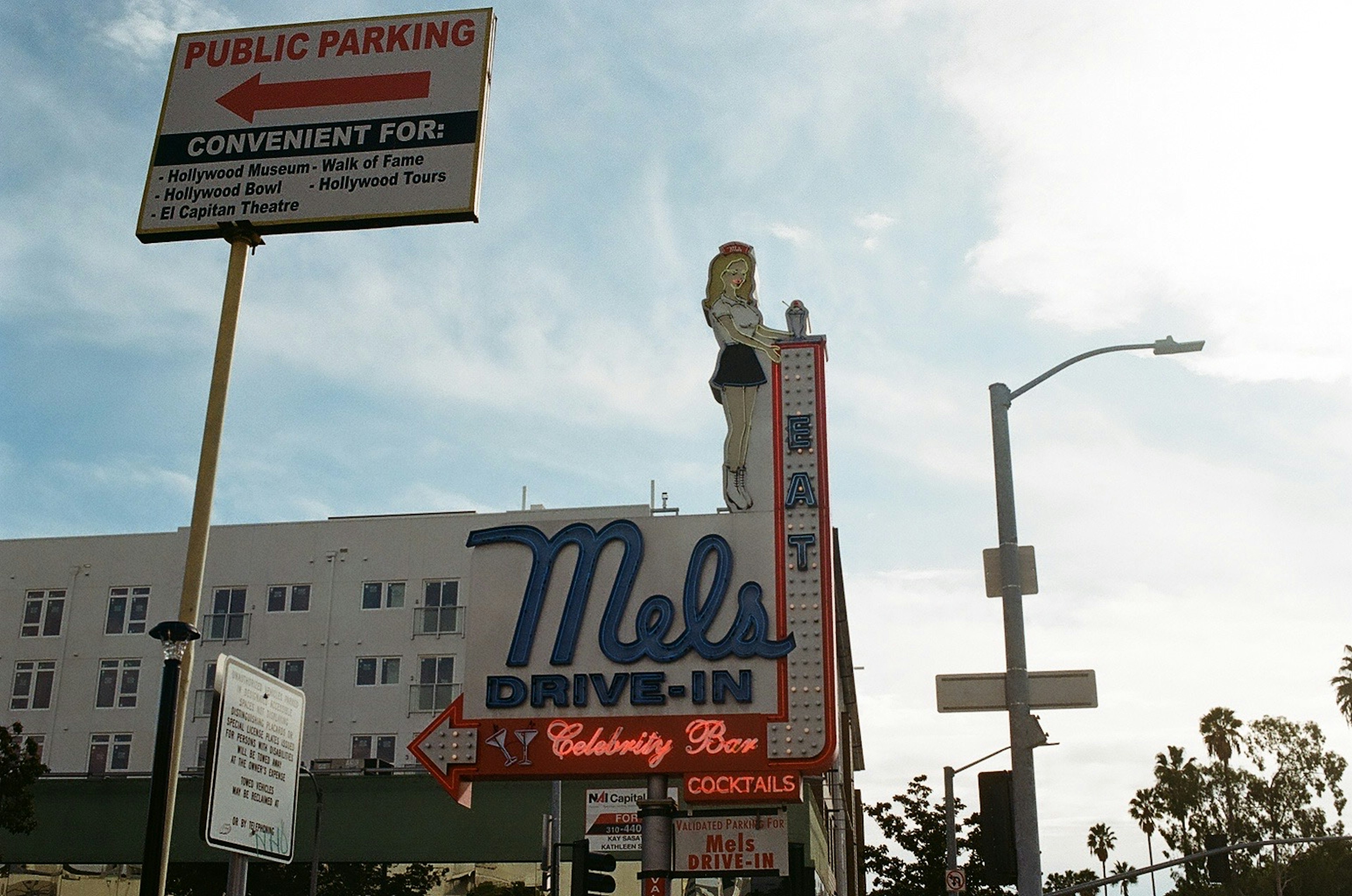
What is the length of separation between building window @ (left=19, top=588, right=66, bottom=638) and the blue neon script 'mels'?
40832mm

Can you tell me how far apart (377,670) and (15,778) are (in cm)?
1433

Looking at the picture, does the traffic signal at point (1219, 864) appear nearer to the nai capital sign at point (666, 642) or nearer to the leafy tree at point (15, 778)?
the nai capital sign at point (666, 642)

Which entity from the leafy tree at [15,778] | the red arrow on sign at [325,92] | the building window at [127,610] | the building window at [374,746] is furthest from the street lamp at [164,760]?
the building window at [127,610]

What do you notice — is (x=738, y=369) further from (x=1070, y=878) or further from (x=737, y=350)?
(x=1070, y=878)

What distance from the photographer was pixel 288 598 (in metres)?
54.4

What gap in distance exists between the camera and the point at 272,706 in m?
10.4

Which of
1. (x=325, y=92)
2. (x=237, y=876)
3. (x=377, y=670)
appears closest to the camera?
(x=237, y=876)

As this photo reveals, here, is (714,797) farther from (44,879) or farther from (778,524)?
(44,879)

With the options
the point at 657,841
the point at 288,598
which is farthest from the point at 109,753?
the point at 657,841

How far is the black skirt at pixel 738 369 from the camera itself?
22594mm

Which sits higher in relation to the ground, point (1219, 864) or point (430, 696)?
point (430, 696)

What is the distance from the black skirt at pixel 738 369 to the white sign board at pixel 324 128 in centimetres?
891

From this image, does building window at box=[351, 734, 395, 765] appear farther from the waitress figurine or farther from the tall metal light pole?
the tall metal light pole

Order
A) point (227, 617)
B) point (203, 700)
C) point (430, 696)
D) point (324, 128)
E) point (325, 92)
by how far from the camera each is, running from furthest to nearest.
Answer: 1. point (227, 617)
2. point (203, 700)
3. point (430, 696)
4. point (325, 92)
5. point (324, 128)
